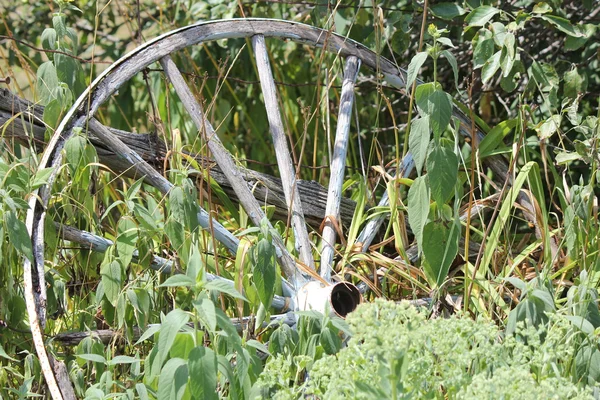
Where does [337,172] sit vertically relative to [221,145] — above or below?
below

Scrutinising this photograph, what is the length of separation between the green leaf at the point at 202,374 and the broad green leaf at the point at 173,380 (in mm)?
26

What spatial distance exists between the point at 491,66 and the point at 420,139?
686 mm

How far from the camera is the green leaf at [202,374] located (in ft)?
4.80

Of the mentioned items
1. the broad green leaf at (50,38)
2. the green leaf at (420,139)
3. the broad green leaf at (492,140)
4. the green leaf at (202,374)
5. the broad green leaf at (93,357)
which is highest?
the broad green leaf at (50,38)

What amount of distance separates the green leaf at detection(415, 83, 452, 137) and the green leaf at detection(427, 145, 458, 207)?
0.19 feet

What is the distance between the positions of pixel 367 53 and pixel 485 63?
360 millimetres

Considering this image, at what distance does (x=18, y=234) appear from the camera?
177 centimetres

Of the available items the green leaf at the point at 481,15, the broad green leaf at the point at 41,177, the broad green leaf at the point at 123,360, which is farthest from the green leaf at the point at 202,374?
the green leaf at the point at 481,15

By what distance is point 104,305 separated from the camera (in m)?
2.03

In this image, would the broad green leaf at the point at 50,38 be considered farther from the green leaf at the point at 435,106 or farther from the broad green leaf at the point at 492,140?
the broad green leaf at the point at 492,140

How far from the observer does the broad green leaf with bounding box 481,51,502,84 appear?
2463mm

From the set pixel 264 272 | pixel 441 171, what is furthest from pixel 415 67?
pixel 264 272

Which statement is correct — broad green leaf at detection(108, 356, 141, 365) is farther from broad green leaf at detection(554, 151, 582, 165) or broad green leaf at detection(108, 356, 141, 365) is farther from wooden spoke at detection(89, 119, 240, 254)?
broad green leaf at detection(554, 151, 582, 165)

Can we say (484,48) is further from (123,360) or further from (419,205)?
(123,360)
